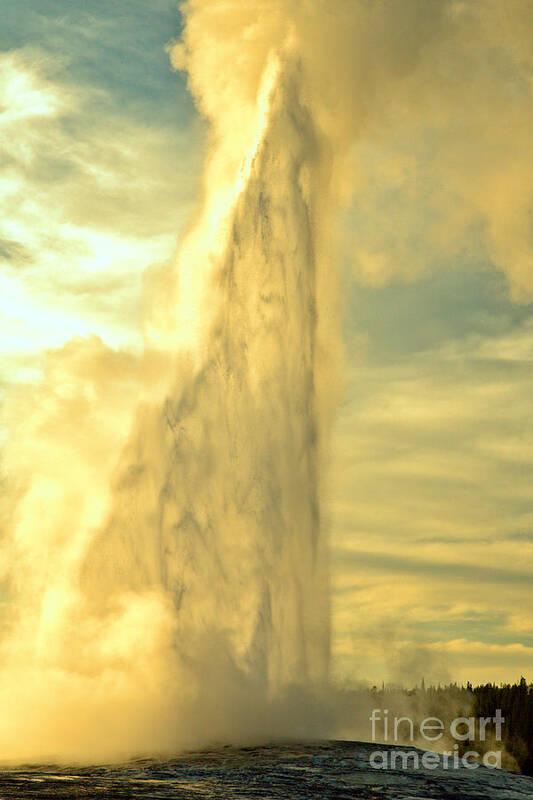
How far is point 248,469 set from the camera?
3716cm

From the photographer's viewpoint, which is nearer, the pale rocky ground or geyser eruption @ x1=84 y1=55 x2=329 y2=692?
the pale rocky ground

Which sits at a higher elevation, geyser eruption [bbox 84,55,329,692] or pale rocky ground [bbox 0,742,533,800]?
geyser eruption [bbox 84,55,329,692]

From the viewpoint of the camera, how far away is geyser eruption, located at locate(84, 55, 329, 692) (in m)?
34.4

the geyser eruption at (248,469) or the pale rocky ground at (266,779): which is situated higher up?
the geyser eruption at (248,469)

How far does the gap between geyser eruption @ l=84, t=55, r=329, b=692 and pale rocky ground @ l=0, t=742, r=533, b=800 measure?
8.92 m

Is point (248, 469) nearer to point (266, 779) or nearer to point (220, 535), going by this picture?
point (220, 535)

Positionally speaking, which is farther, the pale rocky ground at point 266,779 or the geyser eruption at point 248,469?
the geyser eruption at point 248,469

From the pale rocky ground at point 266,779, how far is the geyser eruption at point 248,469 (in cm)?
892

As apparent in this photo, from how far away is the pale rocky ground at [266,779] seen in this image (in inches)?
740

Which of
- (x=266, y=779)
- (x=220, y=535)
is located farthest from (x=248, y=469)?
(x=266, y=779)

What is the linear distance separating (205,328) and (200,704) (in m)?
17.1

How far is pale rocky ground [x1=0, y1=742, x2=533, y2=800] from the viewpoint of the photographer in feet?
61.7

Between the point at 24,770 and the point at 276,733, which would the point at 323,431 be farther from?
the point at 24,770

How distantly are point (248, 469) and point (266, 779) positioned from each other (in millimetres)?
17551
